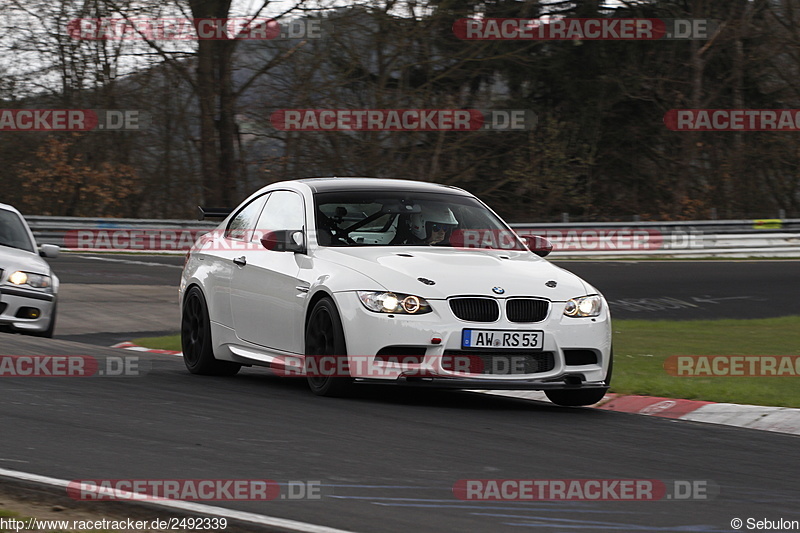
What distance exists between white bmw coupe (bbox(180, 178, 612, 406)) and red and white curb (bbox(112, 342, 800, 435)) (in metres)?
0.33

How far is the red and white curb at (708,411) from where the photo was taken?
8164 mm

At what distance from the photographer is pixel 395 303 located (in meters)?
7.99

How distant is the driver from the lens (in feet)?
29.6

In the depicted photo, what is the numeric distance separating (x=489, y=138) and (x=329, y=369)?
28.3m

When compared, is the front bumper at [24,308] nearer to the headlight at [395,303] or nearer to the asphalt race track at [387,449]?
the asphalt race track at [387,449]

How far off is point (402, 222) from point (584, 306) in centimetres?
152

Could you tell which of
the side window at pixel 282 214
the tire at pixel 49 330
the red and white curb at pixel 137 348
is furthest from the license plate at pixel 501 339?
the tire at pixel 49 330

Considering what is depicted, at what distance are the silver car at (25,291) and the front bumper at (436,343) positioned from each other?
5926 millimetres

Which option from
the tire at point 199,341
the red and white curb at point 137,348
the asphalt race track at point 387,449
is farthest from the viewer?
the red and white curb at point 137,348

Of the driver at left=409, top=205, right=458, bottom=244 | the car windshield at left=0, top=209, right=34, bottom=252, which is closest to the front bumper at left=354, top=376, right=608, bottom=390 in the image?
the driver at left=409, top=205, right=458, bottom=244

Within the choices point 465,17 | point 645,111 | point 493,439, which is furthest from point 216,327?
point 645,111

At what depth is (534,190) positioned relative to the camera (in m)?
36.0

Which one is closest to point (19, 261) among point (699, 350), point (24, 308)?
point (24, 308)

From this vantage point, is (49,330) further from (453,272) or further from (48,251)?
(453,272)
